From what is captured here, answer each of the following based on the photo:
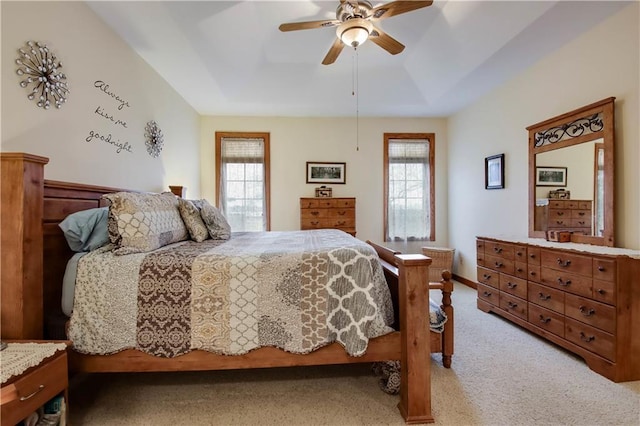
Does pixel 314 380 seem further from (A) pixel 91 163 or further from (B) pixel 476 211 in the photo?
(B) pixel 476 211

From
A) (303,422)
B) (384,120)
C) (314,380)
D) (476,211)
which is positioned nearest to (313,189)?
(384,120)

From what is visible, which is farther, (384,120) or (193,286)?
(384,120)

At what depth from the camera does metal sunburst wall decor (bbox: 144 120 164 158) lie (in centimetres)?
306

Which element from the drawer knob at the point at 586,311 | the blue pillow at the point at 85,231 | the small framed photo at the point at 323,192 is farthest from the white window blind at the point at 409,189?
the blue pillow at the point at 85,231

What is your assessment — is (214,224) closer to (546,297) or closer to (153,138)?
(153,138)

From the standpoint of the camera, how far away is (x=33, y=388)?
3.83ft

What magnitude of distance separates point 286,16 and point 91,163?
2.12 metres

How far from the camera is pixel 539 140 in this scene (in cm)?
300

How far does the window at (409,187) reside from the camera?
192 inches

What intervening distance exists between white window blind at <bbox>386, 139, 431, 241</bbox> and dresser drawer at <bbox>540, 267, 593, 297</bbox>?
8.06 ft

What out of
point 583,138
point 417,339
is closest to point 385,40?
point 583,138

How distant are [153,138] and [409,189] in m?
3.89

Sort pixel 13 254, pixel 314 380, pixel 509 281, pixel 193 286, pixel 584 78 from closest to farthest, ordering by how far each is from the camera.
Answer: pixel 13 254, pixel 193 286, pixel 314 380, pixel 584 78, pixel 509 281

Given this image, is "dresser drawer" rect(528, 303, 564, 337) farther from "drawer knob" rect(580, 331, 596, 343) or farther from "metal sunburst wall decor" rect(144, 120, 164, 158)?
"metal sunburst wall decor" rect(144, 120, 164, 158)
